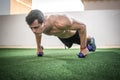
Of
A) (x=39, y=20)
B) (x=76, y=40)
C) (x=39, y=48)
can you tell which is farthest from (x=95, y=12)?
(x=39, y=20)

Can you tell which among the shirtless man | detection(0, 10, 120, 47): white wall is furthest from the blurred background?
the shirtless man

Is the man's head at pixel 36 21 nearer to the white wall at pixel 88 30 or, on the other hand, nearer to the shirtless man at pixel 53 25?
the shirtless man at pixel 53 25

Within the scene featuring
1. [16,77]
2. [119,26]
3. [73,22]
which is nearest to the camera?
[16,77]

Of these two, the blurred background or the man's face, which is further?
the blurred background

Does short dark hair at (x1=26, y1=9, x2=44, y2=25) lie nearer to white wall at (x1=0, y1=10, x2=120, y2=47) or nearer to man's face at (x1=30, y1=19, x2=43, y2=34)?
man's face at (x1=30, y1=19, x2=43, y2=34)

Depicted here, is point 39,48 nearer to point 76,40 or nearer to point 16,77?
point 76,40

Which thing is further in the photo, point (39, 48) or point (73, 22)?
point (39, 48)

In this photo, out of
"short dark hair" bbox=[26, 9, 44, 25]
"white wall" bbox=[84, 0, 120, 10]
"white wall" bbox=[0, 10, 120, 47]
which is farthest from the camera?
"white wall" bbox=[84, 0, 120, 10]

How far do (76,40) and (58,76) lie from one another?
1.64 meters

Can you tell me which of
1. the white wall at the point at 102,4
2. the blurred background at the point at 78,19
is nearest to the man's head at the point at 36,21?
the blurred background at the point at 78,19

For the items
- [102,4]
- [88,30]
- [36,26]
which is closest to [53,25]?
[36,26]

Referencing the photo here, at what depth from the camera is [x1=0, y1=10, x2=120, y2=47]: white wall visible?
4891mm

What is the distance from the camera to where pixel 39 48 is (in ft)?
9.61

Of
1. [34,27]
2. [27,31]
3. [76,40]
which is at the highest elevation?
Answer: [34,27]
